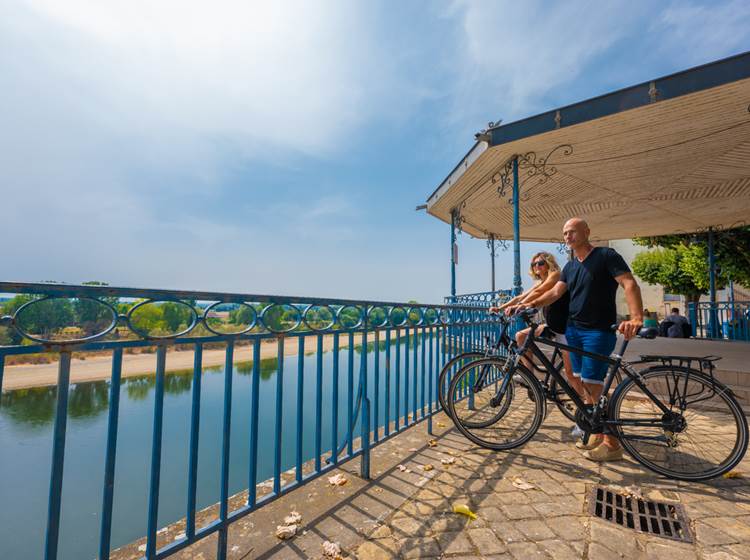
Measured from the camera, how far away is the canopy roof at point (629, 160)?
4223 millimetres

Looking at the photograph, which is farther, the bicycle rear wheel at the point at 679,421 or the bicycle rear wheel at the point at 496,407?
the bicycle rear wheel at the point at 496,407

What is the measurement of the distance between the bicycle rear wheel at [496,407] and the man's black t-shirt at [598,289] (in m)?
0.64

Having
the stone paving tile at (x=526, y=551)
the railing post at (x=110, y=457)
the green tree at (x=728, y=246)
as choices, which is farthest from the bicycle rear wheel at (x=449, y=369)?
the green tree at (x=728, y=246)

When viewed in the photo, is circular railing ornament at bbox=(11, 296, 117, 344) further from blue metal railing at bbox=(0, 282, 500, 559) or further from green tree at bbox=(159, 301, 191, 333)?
green tree at bbox=(159, 301, 191, 333)

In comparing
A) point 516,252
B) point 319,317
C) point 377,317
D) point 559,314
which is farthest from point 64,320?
point 516,252

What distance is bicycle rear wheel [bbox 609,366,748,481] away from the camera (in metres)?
2.43

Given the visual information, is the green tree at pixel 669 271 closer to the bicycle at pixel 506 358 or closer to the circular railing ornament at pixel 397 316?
the bicycle at pixel 506 358

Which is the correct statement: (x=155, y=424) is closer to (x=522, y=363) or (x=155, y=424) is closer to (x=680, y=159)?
(x=522, y=363)

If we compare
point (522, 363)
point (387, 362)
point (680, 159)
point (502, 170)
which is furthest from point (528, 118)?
point (387, 362)

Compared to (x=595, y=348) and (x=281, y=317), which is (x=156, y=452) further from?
(x=595, y=348)

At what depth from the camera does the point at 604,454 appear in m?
2.75

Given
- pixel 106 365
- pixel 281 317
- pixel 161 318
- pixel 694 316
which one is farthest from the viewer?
pixel 106 365

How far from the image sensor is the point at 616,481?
2449 millimetres

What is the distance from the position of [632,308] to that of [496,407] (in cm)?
Result: 127
